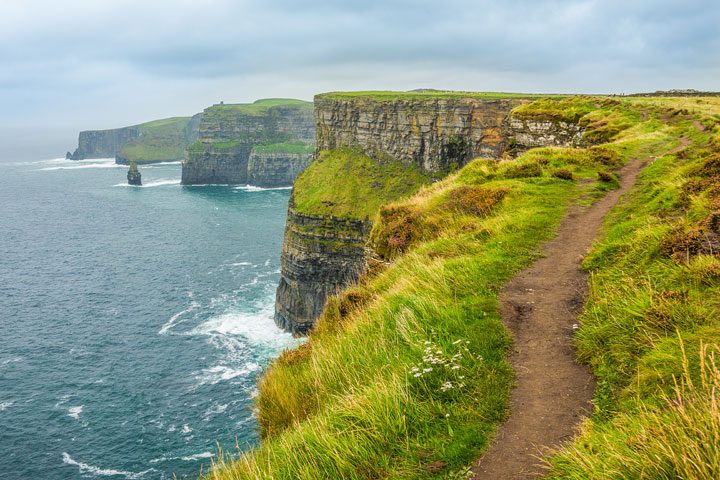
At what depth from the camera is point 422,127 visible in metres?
97.6

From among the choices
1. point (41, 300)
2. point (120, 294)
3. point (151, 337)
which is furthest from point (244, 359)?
point (41, 300)

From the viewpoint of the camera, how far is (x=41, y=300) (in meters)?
76.4

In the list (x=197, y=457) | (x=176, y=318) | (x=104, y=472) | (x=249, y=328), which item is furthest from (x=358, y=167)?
(x=104, y=472)

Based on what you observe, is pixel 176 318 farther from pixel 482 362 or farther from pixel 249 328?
pixel 482 362

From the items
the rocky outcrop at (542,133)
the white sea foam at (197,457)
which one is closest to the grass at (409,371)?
the rocky outcrop at (542,133)

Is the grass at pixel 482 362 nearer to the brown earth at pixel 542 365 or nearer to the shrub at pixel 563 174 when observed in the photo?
the brown earth at pixel 542 365

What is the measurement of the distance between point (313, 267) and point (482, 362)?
231ft

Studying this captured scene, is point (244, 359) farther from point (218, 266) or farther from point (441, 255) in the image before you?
point (441, 255)

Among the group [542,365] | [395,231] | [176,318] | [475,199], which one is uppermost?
[475,199]

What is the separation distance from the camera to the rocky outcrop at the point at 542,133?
127 ft

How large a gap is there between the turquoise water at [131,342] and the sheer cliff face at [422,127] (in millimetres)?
31934

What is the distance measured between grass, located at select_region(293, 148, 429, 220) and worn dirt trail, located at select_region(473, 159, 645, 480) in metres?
71.1

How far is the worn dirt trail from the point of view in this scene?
644cm

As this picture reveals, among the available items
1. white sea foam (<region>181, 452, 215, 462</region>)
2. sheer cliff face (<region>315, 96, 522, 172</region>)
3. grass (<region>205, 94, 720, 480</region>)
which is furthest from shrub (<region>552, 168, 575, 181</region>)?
sheer cliff face (<region>315, 96, 522, 172</region>)
